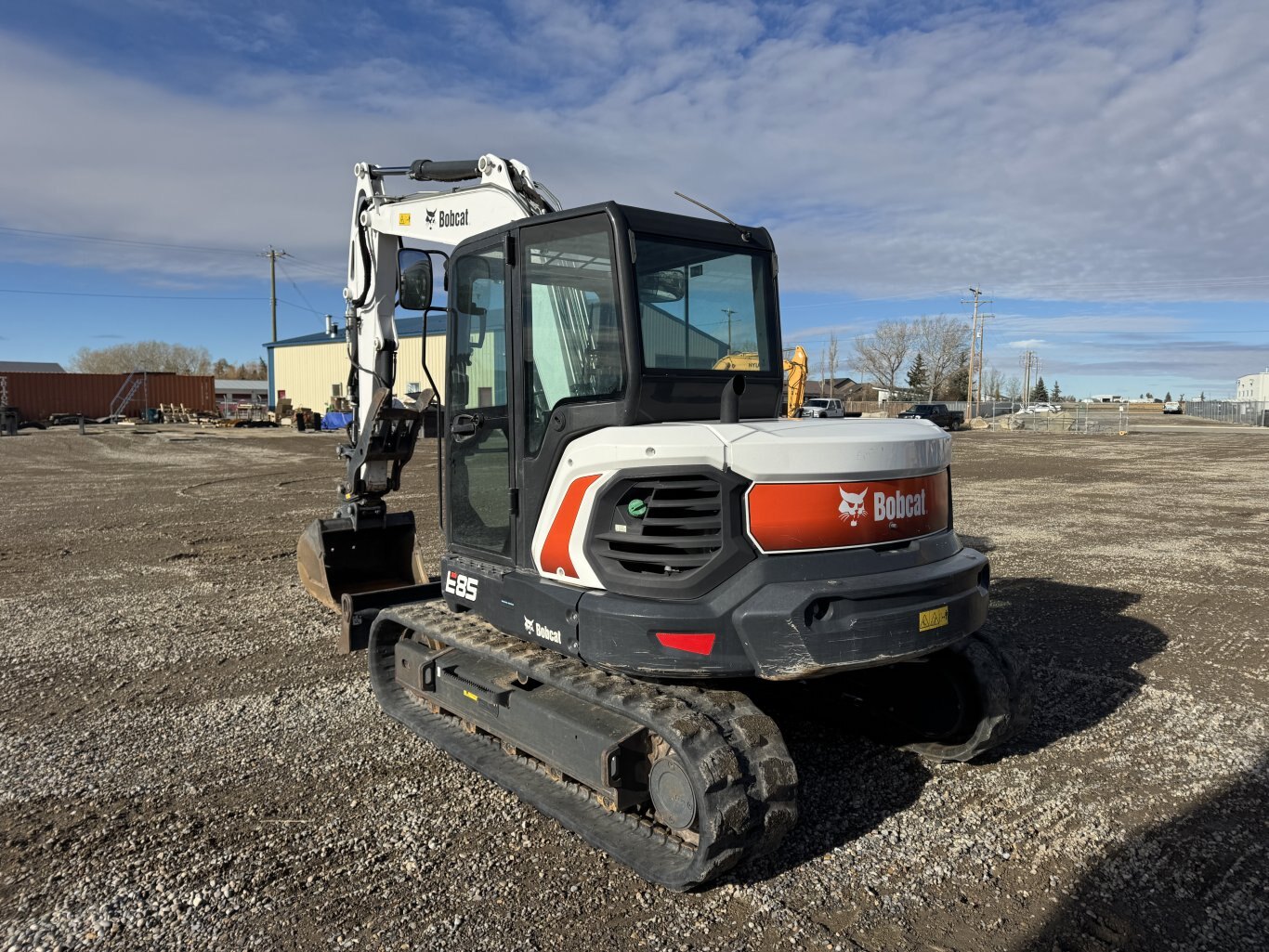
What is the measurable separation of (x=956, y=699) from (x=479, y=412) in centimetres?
286

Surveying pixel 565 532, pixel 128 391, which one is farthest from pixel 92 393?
pixel 565 532

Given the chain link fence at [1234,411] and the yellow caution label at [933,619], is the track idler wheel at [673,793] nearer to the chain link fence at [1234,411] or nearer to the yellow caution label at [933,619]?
the yellow caution label at [933,619]

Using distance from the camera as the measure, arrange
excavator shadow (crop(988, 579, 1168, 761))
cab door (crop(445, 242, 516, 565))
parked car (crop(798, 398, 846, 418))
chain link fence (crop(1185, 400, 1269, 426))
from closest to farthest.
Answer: cab door (crop(445, 242, 516, 565)), excavator shadow (crop(988, 579, 1168, 761)), parked car (crop(798, 398, 846, 418)), chain link fence (crop(1185, 400, 1269, 426))

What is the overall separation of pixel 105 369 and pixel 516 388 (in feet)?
389

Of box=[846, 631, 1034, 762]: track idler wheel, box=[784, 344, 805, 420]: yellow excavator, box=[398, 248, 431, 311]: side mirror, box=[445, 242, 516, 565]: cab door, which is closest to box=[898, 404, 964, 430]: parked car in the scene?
box=[784, 344, 805, 420]: yellow excavator

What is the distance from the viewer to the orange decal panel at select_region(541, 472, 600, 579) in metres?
3.77

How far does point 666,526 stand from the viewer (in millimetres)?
3566

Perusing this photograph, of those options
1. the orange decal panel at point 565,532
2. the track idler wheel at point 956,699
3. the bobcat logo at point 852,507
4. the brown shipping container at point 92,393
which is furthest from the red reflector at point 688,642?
the brown shipping container at point 92,393

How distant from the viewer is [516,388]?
162 inches

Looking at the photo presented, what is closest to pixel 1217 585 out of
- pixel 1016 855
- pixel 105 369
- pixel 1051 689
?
pixel 1051 689

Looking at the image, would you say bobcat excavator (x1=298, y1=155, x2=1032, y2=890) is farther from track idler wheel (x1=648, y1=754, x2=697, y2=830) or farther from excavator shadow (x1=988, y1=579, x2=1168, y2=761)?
excavator shadow (x1=988, y1=579, x2=1168, y2=761)

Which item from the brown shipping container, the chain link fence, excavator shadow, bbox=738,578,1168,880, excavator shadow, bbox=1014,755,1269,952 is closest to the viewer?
excavator shadow, bbox=1014,755,1269,952

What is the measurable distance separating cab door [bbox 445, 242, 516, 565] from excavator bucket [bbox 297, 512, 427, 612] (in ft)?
7.18

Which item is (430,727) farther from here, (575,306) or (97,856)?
(575,306)
